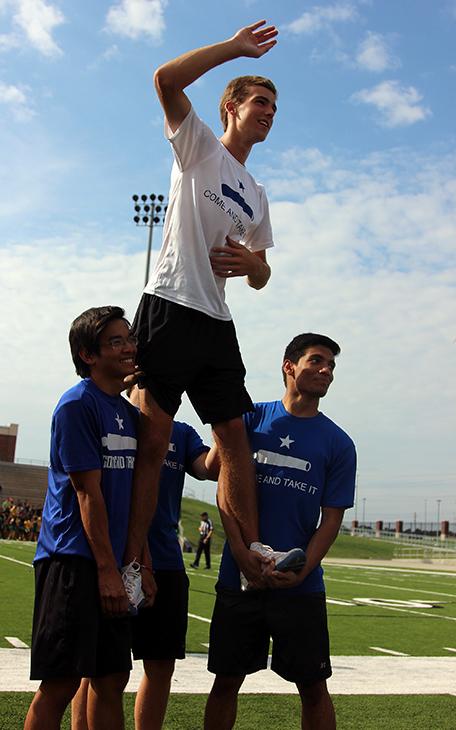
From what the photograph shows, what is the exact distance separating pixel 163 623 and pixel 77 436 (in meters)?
1.25

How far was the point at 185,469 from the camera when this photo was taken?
4.41 meters

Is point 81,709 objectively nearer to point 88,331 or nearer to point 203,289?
point 88,331

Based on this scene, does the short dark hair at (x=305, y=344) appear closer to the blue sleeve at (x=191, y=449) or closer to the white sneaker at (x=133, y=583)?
the blue sleeve at (x=191, y=449)

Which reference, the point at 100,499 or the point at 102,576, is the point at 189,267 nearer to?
the point at 100,499

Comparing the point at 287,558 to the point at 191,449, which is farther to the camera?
the point at 191,449

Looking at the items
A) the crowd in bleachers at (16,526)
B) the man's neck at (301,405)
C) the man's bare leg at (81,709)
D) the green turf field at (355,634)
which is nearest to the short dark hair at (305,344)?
the man's neck at (301,405)

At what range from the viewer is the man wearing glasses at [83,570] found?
2.99 meters

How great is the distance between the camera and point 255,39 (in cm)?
356

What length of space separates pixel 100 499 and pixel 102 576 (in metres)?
0.28

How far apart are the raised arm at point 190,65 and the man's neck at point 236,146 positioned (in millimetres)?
443

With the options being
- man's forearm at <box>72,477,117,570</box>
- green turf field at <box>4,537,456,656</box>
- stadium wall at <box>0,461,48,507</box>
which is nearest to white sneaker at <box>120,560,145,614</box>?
man's forearm at <box>72,477,117,570</box>

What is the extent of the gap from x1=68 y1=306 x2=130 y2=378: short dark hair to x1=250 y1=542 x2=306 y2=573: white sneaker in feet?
3.60

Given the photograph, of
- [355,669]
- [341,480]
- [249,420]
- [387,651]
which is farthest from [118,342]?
[387,651]

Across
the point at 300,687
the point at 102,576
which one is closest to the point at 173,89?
the point at 102,576
